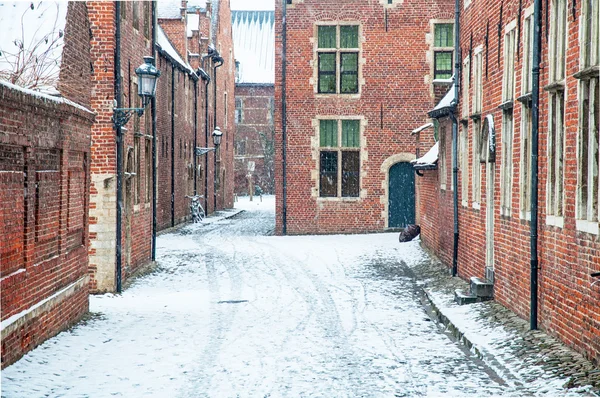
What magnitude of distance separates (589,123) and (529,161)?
101 inches

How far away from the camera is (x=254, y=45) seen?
65188 millimetres

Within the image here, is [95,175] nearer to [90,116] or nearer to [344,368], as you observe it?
[90,116]

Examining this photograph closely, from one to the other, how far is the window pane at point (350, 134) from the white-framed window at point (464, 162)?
11.4m

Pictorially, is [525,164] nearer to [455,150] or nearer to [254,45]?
[455,150]

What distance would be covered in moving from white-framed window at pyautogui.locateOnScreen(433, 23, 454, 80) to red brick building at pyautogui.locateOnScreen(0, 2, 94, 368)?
16.5 metres

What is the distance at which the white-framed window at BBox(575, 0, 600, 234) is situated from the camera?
7961mm

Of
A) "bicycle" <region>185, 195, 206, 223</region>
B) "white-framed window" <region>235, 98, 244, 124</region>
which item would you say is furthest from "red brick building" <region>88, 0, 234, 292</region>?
"white-framed window" <region>235, 98, 244, 124</region>

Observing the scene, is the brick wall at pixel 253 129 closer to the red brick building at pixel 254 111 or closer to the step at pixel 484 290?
the red brick building at pixel 254 111

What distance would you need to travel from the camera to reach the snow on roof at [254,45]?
6356cm

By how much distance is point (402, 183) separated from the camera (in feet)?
90.8

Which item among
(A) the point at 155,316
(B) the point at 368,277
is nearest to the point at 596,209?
(A) the point at 155,316

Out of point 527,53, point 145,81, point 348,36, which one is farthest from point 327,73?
point 527,53

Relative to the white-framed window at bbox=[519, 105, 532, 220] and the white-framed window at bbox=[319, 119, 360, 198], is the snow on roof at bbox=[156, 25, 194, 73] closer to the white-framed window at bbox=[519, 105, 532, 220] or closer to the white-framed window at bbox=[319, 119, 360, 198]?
the white-framed window at bbox=[319, 119, 360, 198]

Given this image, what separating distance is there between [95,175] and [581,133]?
9215 millimetres
